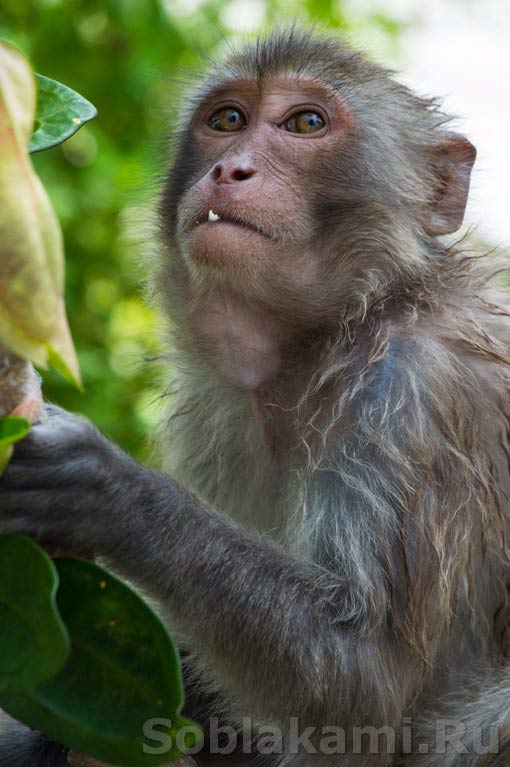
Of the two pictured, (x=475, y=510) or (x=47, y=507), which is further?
(x=475, y=510)

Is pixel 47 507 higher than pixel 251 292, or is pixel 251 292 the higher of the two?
pixel 251 292

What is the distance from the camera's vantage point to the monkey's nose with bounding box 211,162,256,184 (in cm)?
326

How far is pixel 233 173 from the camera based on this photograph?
3268 mm

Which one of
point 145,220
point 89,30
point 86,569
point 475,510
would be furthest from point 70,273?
point 86,569

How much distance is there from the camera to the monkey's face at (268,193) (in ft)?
10.5

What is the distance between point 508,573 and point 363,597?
68 centimetres

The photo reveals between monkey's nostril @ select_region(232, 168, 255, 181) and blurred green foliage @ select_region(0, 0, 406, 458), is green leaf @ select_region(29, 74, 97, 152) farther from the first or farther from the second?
blurred green foliage @ select_region(0, 0, 406, 458)

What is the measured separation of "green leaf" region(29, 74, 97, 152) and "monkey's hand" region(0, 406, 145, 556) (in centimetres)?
64

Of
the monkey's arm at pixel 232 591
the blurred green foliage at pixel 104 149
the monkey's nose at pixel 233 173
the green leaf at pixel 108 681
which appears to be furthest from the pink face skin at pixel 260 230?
the blurred green foliage at pixel 104 149

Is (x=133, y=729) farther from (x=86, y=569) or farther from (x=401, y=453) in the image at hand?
(x=401, y=453)

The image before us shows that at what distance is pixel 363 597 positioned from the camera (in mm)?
2873

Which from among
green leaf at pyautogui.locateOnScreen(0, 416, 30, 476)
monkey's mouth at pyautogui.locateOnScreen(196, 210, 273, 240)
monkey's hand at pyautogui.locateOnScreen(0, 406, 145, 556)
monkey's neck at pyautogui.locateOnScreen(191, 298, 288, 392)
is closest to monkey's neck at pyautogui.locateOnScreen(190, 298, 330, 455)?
monkey's neck at pyautogui.locateOnScreen(191, 298, 288, 392)

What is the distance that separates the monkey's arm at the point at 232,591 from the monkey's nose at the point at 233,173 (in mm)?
965

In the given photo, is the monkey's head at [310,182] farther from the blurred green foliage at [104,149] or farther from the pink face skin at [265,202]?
the blurred green foliage at [104,149]
